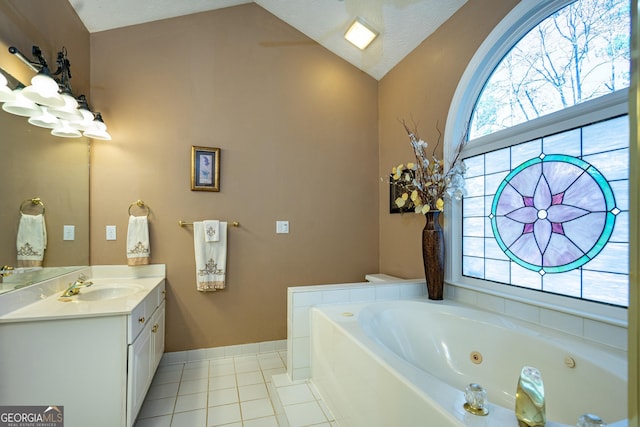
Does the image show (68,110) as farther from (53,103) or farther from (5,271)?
(5,271)

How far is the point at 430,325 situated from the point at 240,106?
88.5 inches

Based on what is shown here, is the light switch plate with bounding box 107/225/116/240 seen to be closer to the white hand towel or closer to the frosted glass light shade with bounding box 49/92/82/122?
the white hand towel

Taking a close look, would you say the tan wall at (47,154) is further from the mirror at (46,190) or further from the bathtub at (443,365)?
the bathtub at (443,365)

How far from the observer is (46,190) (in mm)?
1778

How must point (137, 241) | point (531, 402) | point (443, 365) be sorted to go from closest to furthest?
point (531, 402), point (443, 365), point (137, 241)

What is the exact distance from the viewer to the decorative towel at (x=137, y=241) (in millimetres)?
2252

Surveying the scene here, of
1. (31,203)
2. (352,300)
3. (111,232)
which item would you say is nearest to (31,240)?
(31,203)

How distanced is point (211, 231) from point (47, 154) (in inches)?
42.9

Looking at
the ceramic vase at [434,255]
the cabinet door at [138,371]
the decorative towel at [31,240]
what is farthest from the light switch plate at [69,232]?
the ceramic vase at [434,255]

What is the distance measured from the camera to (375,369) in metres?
1.23

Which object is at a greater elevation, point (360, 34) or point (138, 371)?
point (360, 34)

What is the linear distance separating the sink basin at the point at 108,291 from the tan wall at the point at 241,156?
0.34 metres

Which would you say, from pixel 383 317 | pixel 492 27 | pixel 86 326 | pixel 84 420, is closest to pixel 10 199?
pixel 86 326

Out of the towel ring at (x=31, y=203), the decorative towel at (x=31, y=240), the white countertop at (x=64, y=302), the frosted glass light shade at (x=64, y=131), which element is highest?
the frosted glass light shade at (x=64, y=131)
